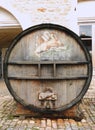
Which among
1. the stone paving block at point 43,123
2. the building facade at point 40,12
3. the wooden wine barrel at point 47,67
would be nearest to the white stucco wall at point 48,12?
the building facade at point 40,12

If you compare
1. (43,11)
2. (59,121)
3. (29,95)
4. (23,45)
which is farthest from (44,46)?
(43,11)

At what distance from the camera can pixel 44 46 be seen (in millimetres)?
4109

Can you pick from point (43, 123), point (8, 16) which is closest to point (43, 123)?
point (43, 123)

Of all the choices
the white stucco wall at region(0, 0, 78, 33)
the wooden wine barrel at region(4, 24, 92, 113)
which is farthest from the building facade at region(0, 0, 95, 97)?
the wooden wine barrel at region(4, 24, 92, 113)

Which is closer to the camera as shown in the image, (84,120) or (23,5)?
(84,120)

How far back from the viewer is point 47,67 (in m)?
4.10

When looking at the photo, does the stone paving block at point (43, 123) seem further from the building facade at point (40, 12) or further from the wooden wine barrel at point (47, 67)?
the building facade at point (40, 12)

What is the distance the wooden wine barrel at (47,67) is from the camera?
409 centimetres

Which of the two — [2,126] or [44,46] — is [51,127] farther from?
[44,46]

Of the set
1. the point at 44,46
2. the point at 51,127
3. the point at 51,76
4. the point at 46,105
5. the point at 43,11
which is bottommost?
the point at 51,127

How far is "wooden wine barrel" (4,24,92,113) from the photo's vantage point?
13.4ft

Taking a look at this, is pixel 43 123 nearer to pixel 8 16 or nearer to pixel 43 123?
pixel 43 123

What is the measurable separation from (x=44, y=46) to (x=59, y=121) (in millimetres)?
1174

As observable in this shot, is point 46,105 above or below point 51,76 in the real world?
below
